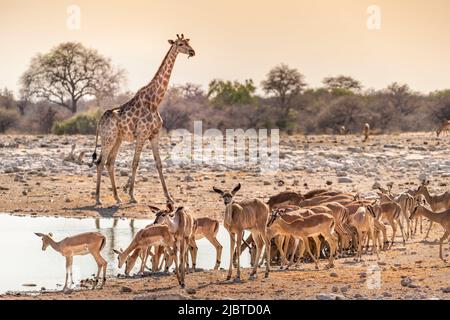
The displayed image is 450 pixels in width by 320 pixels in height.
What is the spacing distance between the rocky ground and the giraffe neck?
2.03 meters

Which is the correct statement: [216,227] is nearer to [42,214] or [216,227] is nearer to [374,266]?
[374,266]

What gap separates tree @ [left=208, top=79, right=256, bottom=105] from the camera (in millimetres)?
56000

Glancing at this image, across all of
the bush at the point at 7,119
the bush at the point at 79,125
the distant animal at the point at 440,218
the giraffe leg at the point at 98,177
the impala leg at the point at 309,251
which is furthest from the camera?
the bush at the point at 7,119

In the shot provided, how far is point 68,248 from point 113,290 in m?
0.96

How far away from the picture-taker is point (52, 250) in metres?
16.0

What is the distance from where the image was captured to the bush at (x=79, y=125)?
42188mm

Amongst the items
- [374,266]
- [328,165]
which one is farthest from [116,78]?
[374,266]

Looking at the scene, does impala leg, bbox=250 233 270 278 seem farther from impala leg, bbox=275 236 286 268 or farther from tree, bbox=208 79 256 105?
tree, bbox=208 79 256 105

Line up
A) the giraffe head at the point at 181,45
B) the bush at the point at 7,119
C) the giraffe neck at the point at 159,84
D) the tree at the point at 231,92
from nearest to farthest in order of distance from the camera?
1. the giraffe neck at the point at 159,84
2. the giraffe head at the point at 181,45
3. the bush at the point at 7,119
4. the tree at the point at 231,92

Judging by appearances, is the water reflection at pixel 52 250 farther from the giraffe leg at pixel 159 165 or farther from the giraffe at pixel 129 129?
the giraffe at pixel 129 129

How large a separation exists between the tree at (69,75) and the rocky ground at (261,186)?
14897 mm

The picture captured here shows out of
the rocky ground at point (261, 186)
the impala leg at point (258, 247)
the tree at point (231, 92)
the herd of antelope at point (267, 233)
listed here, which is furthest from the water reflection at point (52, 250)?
the tree at point (231, 92)

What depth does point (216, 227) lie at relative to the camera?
1420 centimetres

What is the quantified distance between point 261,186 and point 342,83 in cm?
3986
